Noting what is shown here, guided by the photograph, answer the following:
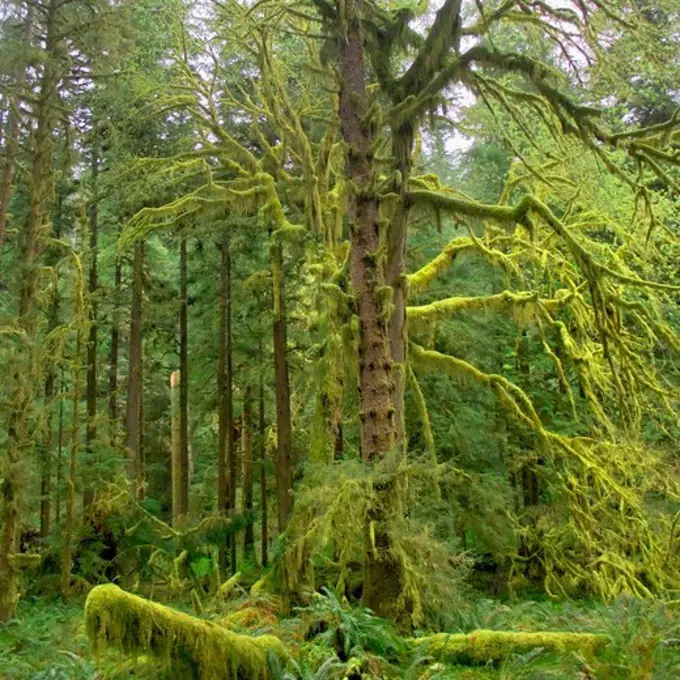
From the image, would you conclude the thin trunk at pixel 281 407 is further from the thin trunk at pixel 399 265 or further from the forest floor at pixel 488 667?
the forest floor at pixel 488 667

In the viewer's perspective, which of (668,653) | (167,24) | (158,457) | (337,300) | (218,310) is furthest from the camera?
(158,457)

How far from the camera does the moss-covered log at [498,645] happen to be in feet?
15.5

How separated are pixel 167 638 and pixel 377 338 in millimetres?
4194

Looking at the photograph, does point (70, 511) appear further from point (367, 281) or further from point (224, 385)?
point (367, 281)

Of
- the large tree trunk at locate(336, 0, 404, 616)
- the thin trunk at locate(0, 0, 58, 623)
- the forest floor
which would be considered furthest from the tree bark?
the thin trunk at locate(0, 0, 58, 623)

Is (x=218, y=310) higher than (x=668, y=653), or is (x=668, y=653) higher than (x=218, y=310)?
(x=218, y=310)

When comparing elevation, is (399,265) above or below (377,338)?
above

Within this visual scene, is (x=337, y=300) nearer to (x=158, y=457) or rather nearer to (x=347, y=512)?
(x=347, y=512)

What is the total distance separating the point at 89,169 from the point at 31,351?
429 inches

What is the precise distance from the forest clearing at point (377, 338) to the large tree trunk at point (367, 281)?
0.03m

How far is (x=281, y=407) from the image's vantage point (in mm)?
13336

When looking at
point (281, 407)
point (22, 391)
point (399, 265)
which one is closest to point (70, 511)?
point (22, 391)

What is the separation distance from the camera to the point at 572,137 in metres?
7.55

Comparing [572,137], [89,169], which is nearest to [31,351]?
[572,137]
